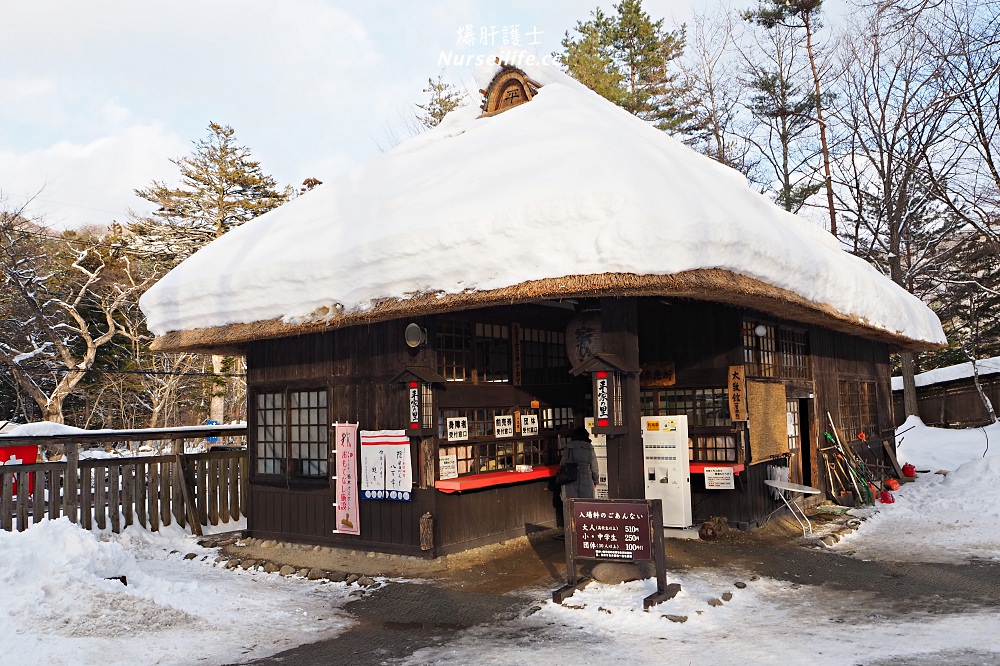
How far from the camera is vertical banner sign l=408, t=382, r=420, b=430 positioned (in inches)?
366

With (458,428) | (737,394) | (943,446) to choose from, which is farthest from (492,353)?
→ (943,446)

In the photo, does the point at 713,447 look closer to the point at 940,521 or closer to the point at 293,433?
the point at 940,521

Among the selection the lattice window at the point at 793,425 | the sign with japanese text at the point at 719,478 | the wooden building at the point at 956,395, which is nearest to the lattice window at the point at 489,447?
the sign with japanese text at the point at 719,478

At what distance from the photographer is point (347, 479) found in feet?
33.1

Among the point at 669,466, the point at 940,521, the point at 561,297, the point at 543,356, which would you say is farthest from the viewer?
the point at 940,521

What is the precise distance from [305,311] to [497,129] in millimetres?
4032

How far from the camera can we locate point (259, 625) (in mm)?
6891

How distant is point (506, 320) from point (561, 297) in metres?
3.01

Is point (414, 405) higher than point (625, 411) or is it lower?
higher

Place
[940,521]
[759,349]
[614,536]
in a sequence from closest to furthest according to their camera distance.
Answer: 1. [614,536]
2. [759,349]
3. [940,521]

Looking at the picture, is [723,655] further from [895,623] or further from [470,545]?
[470,545]

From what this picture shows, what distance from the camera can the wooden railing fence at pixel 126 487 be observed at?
34.1 ft

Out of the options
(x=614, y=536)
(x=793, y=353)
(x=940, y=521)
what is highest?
(x=793, y=353)

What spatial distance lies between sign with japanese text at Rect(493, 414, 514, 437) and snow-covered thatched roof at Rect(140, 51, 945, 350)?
2.74m
